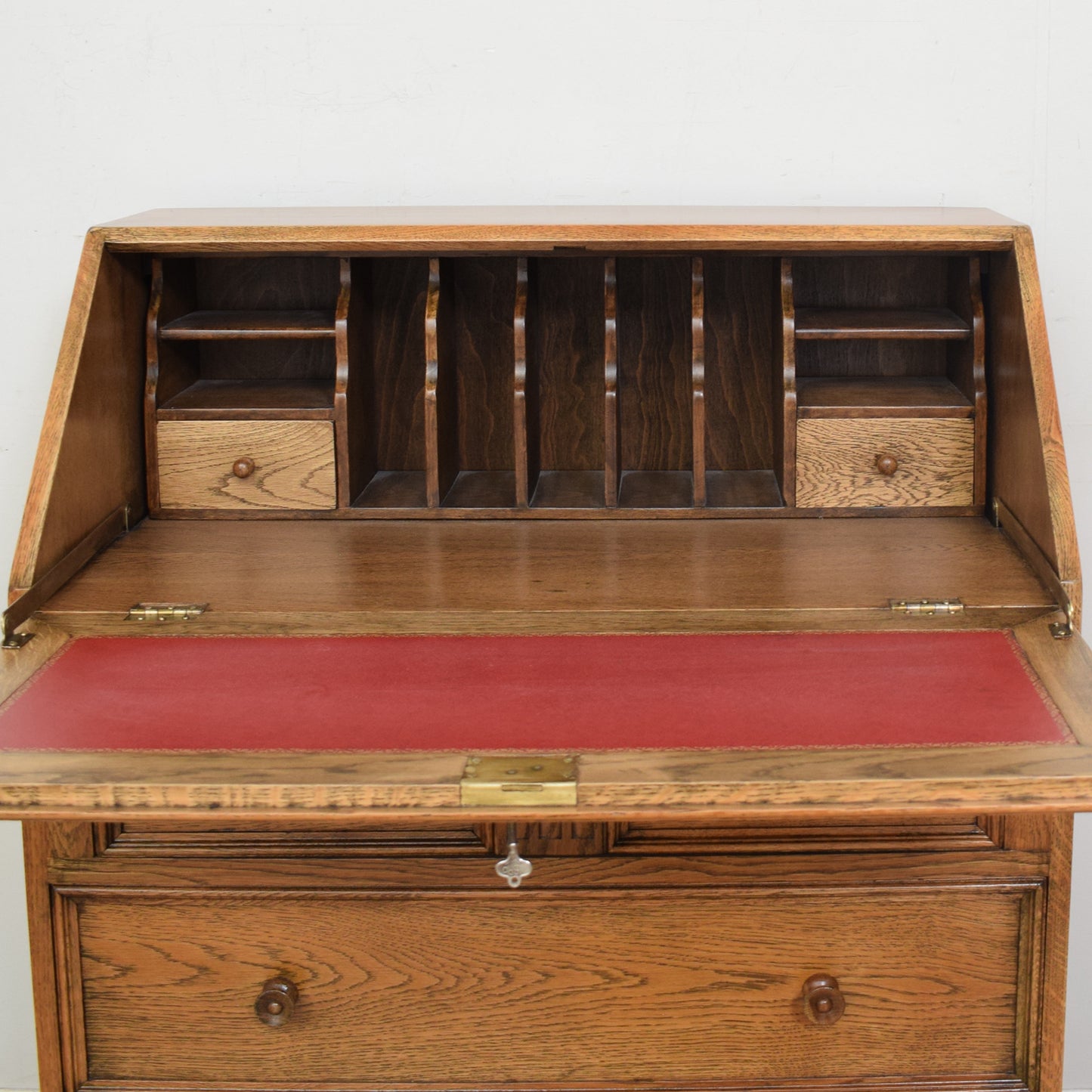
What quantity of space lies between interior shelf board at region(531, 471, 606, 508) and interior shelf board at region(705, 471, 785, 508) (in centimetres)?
17

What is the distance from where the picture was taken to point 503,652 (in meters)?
1.66

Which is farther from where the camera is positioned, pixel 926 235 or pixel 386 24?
pixel 386 24

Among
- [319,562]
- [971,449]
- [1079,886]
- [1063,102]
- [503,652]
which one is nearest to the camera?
[503,652]

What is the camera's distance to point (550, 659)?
1635 mm

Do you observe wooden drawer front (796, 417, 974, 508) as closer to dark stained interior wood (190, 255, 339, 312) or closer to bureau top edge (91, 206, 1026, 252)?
bureau top edge (91, 206, 1026, 252)

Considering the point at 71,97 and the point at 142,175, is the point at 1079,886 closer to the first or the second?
the point at 142,175

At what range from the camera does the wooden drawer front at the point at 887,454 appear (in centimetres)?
208

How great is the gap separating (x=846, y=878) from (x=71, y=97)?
1821 mm

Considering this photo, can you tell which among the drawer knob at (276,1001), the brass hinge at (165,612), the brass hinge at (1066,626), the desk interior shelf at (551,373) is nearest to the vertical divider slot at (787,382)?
the desk interior shelf at (551,373)

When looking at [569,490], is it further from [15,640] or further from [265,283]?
[15,640]

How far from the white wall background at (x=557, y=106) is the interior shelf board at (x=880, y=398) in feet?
1.30

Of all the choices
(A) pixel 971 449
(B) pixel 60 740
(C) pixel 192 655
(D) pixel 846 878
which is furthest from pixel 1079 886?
(B) pixel 60 740

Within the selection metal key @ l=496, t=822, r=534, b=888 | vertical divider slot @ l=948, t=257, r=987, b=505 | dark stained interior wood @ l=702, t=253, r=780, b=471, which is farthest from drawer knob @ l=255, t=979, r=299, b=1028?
vertical divider slot @ l=948, t=257, r=987, b=505

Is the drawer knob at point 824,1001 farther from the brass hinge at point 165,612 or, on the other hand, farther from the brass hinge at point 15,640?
the brass hinge at point 15,640
